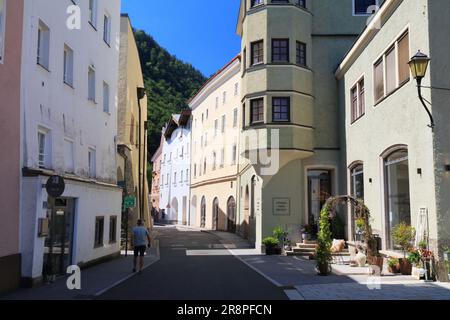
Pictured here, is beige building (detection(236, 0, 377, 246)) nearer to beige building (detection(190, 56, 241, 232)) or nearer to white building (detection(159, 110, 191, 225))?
beige building (detection(190, 56, 241, 232))

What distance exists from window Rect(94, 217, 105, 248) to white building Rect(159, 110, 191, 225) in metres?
34.8

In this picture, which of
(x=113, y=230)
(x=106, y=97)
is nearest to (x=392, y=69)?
(x=106, y=97)

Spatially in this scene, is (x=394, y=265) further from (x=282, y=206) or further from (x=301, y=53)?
(x=301, y=53)

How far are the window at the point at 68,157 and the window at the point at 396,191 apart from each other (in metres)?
10.7

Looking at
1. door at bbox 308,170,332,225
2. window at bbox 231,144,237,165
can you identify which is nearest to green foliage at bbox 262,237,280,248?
door at bbox 308,170,332,225

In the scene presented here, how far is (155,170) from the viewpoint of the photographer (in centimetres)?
7712

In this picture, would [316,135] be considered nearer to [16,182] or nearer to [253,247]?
[253,247]

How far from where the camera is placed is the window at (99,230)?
19.7 meters

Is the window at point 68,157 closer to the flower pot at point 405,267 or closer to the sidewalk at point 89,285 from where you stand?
the sidewalk at point 89,285

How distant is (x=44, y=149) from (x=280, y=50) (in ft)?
45.6

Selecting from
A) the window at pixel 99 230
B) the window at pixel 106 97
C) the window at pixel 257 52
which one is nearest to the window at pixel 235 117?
the window at pixel 257 52

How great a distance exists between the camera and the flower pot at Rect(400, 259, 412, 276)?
48.0 feet

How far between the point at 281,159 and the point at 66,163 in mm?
11187

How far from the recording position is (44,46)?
49.4 ft
